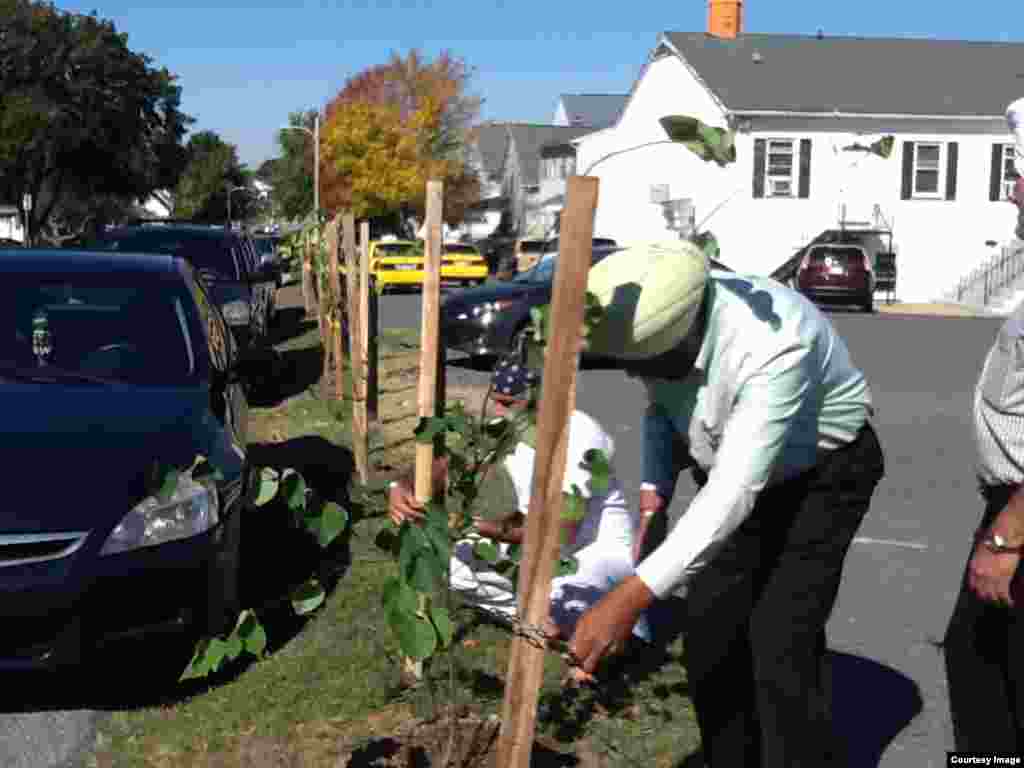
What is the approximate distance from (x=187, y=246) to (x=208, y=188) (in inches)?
3625

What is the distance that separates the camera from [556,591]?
17.1 ft

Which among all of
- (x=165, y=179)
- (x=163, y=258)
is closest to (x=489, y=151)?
(x=165, y=179)

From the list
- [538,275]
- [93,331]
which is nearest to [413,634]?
[93,331]

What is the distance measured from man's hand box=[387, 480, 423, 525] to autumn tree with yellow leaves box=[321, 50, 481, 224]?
176 ft

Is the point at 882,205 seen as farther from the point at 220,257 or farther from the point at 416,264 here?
the point at 220,257

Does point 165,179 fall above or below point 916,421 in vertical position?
above

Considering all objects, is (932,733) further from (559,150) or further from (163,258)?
(559,150)

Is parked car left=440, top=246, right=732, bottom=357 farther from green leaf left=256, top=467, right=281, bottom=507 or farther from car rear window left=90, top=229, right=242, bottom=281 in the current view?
green leaf left=256, top=467, right=281, bottom=507

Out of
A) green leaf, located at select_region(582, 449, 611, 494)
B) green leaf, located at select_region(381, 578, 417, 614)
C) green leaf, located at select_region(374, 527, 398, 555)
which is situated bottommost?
green leaf, located at select_region(381, 578, 417, 614)

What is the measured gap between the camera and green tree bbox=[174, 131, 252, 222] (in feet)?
342

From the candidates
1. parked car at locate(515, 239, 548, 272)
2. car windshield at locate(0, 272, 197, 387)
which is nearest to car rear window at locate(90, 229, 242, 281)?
car windshield at locate(0, 272, 197, 387)

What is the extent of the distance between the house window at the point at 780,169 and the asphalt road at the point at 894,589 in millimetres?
22472

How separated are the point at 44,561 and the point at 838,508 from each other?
2527 mm

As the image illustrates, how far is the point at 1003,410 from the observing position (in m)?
3.53
